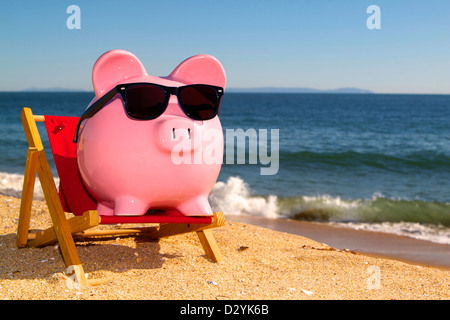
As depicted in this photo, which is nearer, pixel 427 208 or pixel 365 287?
pixel 365 287

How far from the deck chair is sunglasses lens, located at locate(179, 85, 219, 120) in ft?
2.69

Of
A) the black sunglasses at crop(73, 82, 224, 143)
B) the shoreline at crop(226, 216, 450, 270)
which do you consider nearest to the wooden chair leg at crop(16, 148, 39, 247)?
the black sunglasses at crop(73, 82, 224, 143)

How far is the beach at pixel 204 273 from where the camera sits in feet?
12.0

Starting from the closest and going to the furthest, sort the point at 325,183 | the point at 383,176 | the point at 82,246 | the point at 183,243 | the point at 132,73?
the point at 132,73
the point at 82,246
the point at 183,243
the point at 325,183
the point at 383,176

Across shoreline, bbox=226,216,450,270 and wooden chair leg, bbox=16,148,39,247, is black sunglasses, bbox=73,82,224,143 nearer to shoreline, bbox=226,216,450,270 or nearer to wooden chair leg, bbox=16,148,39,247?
wooden chair leg, bbox=16,148,39,247

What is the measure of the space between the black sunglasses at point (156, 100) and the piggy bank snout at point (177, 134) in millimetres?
108

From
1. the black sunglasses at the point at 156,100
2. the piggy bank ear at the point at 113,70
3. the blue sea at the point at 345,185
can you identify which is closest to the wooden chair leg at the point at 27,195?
the black sunglasses at the point at 156,100

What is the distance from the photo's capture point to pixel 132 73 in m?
3.89

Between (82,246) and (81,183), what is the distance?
0.82 meters

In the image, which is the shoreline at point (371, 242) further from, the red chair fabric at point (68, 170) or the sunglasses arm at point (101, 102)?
the sunglasses arm at point (101, 102)
